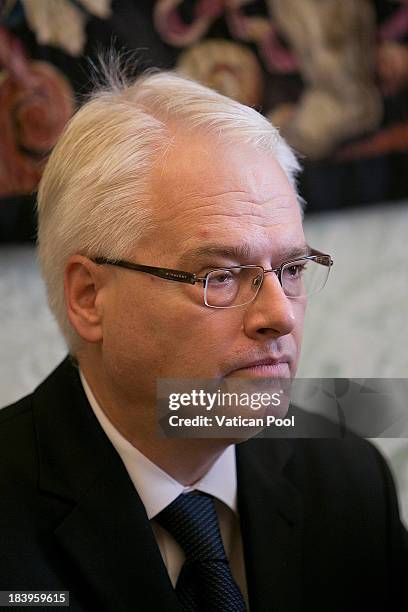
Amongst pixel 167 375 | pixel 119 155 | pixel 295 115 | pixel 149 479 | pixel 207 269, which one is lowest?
pixel 149 479

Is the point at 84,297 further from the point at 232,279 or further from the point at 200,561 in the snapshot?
the point at 200,561

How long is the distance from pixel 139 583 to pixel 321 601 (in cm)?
25

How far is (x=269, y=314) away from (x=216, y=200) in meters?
0.15

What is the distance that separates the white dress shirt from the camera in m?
1.01

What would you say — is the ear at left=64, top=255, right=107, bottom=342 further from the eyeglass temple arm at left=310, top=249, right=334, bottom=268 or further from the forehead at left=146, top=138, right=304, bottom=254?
the eyeglass temple arm at left=310, top=249, right=334, bottom=268

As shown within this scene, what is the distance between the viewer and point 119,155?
979mm

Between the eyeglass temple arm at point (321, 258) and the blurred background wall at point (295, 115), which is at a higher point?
the blurred background wall at point (295, 115)

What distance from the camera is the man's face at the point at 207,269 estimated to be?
90cm

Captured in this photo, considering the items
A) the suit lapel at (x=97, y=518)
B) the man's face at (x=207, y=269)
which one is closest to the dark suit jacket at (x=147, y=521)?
the suit lapel at (x=97, y=518)

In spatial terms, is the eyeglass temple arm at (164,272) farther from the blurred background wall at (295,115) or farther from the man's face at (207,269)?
the blurred background wall at (295,115)

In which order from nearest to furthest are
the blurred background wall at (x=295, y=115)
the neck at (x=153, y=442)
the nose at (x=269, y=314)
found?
1. the nose at (x=269, y=314)
2. the neck at (x=153, y=442)
3. the blurred background wall at (x=295, y=115)

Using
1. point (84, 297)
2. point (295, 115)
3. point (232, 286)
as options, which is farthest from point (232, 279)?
point (295, 115)

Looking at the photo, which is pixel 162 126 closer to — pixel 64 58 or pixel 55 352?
pixel 64 58

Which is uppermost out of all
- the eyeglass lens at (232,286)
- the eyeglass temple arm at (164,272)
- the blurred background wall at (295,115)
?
the blurred background wall at (295,115)
